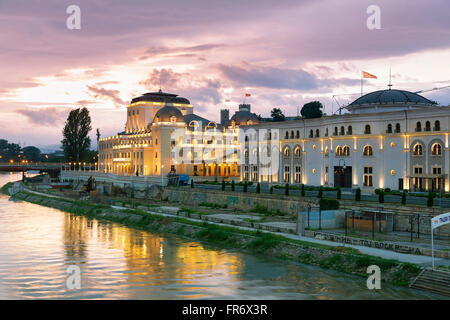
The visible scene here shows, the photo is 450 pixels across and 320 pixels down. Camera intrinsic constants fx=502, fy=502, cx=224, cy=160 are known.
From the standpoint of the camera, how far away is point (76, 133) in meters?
128

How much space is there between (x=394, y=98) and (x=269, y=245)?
42.3 metres

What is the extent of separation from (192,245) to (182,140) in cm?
6859

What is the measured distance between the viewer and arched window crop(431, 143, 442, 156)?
5856 cm

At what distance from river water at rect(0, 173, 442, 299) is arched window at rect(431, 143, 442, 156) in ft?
106

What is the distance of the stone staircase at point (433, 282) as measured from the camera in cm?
2591

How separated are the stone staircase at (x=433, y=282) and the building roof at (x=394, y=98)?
4740cm

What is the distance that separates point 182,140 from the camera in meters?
110

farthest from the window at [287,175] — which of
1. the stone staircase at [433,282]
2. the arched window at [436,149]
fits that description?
the stone staircase at [433,282]

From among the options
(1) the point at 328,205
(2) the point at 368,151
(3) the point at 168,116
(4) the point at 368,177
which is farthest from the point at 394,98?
(3) the point at 168,116

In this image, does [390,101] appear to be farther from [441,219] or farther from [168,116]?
[168,116]

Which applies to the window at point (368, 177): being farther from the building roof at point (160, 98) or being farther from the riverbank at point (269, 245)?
the building roof at point (160, 98)

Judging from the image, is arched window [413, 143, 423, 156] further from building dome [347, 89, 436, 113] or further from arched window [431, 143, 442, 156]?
building dome [347, 89, 436, 113]

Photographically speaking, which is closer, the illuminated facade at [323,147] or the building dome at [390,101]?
the illuminated facade at [323,147]

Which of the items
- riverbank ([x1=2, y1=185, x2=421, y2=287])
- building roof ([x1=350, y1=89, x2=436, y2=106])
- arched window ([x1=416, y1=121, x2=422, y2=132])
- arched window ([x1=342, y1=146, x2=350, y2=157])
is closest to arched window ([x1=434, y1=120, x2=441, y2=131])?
arched window ([x1=416, y1=121, x2=422, y2=132])
